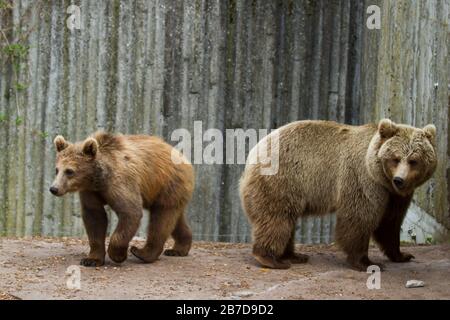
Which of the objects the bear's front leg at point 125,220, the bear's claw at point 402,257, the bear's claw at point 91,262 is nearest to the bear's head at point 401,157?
the bear's claw at point 402,257

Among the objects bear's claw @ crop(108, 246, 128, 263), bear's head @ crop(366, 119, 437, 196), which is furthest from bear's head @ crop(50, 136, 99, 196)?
bear's head @ crop(366, 119, 437, 196)

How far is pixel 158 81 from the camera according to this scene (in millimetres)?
10016

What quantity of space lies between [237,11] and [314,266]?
3.29 meters

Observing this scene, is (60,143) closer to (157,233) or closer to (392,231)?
(157,233)

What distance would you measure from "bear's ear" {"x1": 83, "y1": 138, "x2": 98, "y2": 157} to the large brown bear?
142 centimetres

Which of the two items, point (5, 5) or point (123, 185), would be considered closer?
point (123, 185)

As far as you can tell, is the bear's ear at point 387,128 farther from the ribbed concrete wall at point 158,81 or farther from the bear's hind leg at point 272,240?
the ribbed concrete wall at point 158,81

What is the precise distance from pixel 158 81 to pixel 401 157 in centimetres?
346

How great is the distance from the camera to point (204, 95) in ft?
32.8

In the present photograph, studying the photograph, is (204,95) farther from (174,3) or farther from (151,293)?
(151,293)

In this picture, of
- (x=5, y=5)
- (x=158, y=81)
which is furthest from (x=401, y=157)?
(x=5, y=5)

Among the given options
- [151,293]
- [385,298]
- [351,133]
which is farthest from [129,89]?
[385,298]

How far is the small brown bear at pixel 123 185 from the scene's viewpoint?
760 centimetres
